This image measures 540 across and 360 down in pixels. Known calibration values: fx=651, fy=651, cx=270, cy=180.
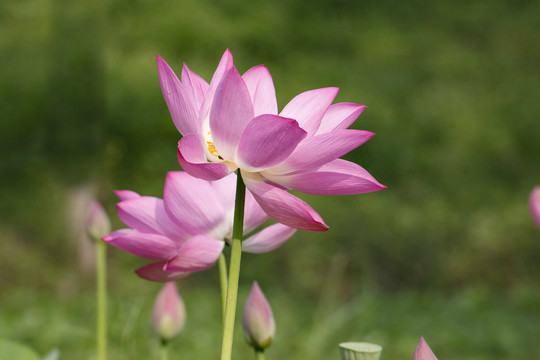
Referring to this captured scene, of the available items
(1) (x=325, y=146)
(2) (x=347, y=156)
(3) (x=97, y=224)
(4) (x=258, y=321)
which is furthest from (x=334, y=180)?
(2) (x=347, y=156)

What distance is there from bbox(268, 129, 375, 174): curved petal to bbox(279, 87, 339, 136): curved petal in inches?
1.2

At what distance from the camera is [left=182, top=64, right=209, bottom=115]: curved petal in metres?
0.27

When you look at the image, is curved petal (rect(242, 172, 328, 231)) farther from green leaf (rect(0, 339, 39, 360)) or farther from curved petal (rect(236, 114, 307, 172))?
green leaf (rect(0, 339, 39, 360))

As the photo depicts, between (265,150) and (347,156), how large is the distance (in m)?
2.67

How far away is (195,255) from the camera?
0.28 meters

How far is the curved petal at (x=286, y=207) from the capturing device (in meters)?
0.25

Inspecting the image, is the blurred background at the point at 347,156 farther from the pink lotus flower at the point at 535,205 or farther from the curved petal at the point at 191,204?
the curved petal at the point at 191,204

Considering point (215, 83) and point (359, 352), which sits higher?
point (215, 83)

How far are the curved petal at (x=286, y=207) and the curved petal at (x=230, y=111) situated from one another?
0.02 meters

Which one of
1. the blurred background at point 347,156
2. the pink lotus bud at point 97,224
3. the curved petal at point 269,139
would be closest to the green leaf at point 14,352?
the pink lotus bud at point 97,224

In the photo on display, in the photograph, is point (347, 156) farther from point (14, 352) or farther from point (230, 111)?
point (230, 111)

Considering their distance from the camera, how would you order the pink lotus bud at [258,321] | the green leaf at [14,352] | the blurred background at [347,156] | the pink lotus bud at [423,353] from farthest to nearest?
the blurred background at [347,156], the green leaf at [14,352], the pink lotus bud at [258,321], the pink lotus bud at [423,353]

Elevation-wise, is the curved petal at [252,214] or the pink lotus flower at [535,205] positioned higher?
the pink lotus flower at [535,205]

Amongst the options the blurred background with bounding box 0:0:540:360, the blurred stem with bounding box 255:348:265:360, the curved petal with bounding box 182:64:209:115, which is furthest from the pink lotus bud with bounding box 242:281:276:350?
the blurred background with bounding box 0:0:540:360
